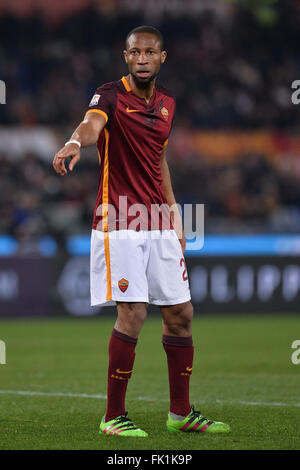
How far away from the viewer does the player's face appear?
14.9 feet

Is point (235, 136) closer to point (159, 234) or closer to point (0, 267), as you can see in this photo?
point (0, 267)

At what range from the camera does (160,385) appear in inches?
263

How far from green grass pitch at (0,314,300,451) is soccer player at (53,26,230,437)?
0.86 ft

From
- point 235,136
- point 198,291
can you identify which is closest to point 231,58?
point 235,136

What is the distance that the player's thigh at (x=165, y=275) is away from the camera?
4609 mm

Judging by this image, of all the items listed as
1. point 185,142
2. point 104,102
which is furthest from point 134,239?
point 185,142

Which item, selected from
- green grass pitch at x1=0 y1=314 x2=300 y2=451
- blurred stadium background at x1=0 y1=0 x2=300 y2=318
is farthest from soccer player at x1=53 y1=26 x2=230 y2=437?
blurred stadium background at x1=0 y1=0 x2=300 y2=318

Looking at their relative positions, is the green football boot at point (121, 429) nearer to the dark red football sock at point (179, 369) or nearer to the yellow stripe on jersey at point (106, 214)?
the dark red football sock at point (179, 369)

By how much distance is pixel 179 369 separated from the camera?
15.7 feet

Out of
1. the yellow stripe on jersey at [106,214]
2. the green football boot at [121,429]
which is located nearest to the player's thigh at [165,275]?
the yellow stripe on jersey at [106,214]

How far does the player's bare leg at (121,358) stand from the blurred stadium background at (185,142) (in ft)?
23.8

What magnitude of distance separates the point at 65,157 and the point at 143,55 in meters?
0.92

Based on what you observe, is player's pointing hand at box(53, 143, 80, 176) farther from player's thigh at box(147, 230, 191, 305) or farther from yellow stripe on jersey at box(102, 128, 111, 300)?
player's thigh at box(147, 230, 191, 305)

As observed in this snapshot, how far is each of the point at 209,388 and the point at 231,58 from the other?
1466 cm
